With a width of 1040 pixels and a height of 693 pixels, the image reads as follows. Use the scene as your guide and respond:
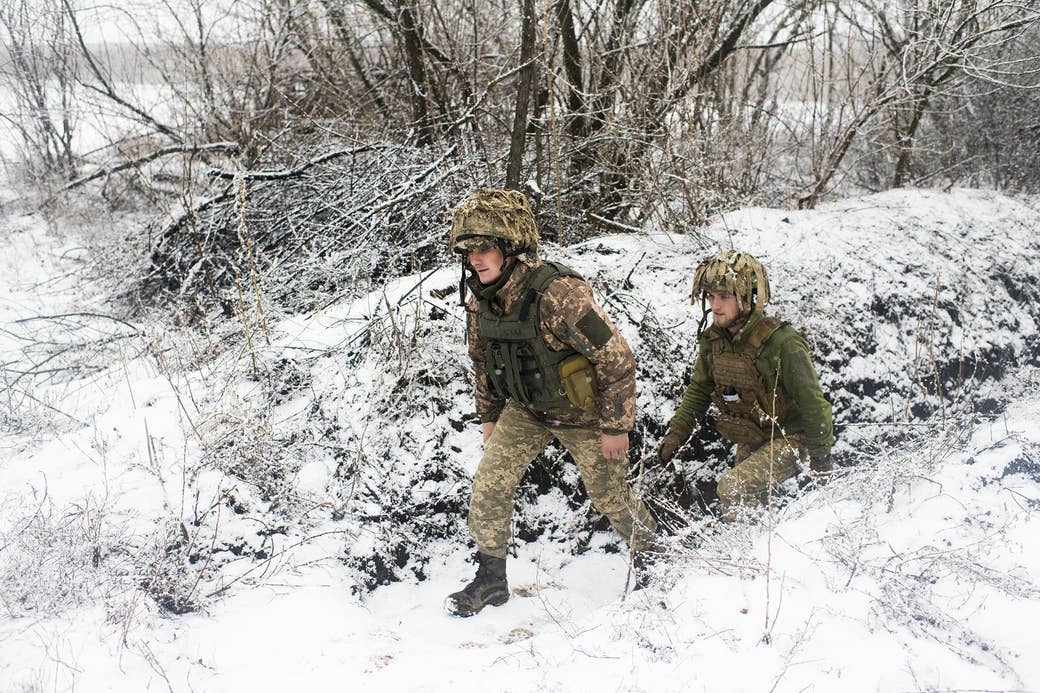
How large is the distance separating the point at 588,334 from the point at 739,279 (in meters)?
0.92

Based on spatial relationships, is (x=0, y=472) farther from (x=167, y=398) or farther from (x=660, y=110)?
(x=660, y=110)

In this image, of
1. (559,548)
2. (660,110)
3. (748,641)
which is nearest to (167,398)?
(559,548)

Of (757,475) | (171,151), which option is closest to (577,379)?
(757,475)

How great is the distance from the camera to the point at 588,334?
102 inches

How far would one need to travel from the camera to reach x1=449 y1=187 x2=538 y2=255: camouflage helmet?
2.57 m

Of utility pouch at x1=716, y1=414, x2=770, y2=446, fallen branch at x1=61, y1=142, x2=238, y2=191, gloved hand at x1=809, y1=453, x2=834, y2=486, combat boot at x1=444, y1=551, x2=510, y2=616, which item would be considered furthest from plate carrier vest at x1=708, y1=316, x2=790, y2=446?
fallen branch at x1=61, y1=142, x2=238, y2=191

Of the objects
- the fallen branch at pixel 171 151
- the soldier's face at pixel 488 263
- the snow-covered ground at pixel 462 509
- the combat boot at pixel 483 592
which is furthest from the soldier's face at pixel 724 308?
the fallen branch at pixel 171 151

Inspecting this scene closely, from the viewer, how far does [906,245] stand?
491 cm

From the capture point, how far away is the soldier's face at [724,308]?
118 inches

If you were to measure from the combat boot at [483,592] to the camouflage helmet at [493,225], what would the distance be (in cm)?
151

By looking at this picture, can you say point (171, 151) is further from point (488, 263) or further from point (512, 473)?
point (512, 473)

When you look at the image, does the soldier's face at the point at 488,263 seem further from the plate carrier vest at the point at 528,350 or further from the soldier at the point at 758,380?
the soldier at the point at 758,380

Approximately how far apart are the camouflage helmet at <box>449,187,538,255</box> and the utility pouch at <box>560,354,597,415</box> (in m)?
0.52

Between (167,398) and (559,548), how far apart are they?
2548 millimetres
